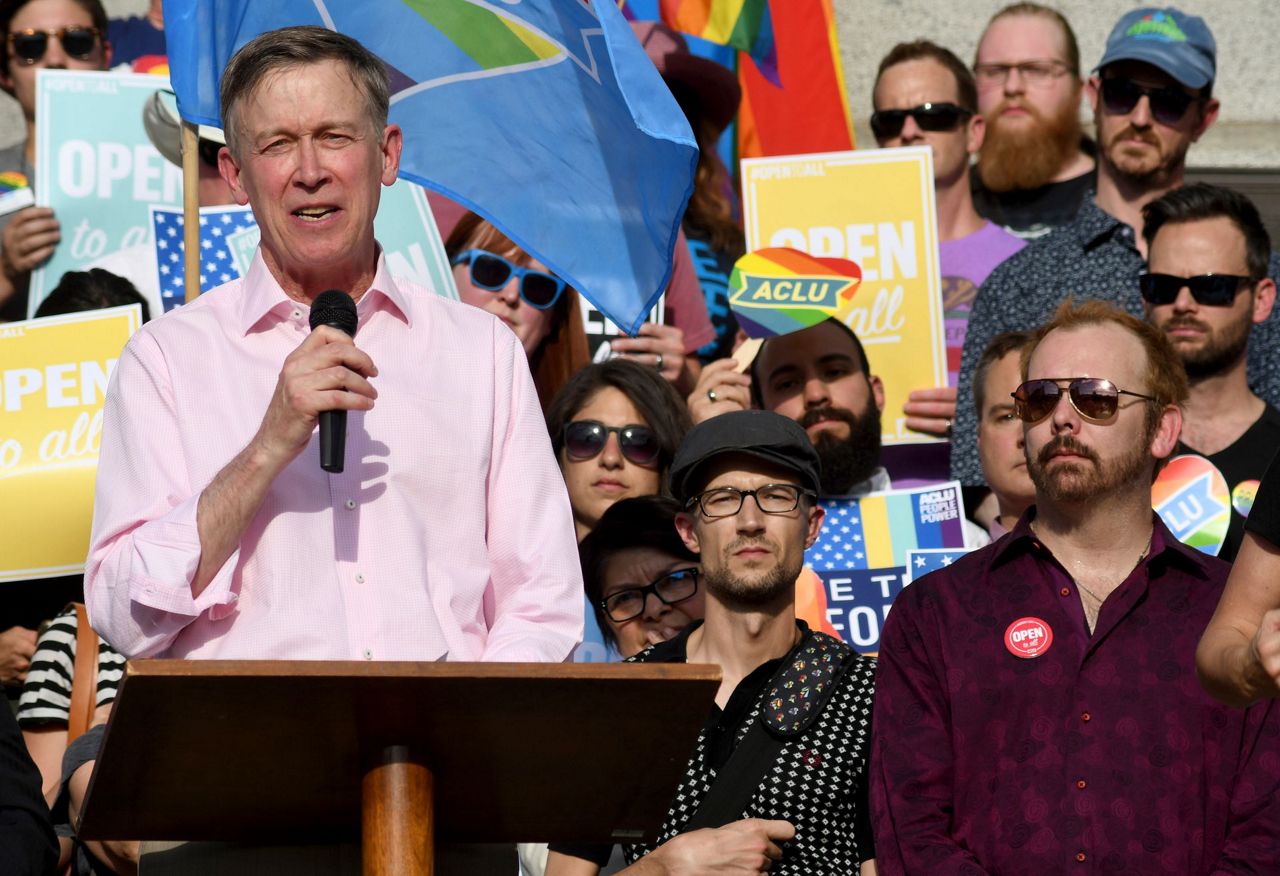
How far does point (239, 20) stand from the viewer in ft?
17.0

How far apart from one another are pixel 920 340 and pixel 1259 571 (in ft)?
12.7

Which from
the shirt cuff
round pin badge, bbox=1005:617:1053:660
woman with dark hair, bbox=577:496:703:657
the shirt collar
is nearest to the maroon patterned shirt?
round pin badge, bbox=1005:617:1053:660

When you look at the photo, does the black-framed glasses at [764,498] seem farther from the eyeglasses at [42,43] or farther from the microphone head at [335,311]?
the eyeglasses at [42,43]

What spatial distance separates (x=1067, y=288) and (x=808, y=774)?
284 cm

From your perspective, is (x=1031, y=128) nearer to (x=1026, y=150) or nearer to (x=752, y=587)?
(x=1026, y=150)

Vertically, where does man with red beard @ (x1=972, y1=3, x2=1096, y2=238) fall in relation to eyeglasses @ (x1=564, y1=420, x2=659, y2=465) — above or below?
above

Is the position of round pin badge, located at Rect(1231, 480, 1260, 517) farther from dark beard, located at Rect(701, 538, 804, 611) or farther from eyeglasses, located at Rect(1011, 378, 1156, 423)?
dark beard, located at Rect(701, 538, 804, 611)

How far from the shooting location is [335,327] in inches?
123

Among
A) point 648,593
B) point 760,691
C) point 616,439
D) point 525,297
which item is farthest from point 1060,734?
point 525,297

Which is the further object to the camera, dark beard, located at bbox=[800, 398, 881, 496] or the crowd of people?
dark beard, located at bbox=[800, 398, 881, 496]

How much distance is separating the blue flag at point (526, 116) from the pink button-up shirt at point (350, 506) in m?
1.59

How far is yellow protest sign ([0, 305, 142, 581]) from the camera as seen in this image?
18.9ft

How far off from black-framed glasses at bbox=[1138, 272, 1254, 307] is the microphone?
11.4 ft

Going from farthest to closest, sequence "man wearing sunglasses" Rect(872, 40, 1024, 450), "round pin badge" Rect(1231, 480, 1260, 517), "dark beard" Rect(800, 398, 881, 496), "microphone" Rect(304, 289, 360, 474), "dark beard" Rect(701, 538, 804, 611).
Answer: "man wearing sunglasses" Rect(872, 40, 1024, 450) → "dark beard" Rect(800, 398, 881, 496) → "round pin badge" Rect(1231, 480, 1260, 517) → "dark beard" Rect(701, 538, 804, 611) → "microphone" Rect(304, 289, 360, 474)
